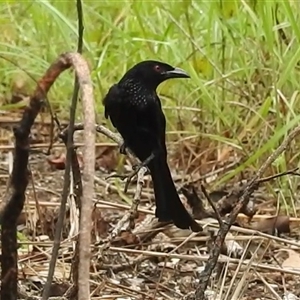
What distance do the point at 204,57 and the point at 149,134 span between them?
144cm

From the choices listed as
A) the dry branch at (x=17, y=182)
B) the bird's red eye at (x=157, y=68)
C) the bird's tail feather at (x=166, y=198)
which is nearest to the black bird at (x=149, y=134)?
the bird's tail feather at (x=166, y=198)

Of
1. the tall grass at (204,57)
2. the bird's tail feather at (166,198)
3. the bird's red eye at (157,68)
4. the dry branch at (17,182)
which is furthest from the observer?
the tall grass at (204,57)

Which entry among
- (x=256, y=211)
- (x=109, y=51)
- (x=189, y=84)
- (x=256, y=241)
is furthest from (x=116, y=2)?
(x=256, y=241)

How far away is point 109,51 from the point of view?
10.7 feet

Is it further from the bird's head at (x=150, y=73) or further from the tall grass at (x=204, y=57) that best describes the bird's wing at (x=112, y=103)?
the tall grass at (x=204, y=57)

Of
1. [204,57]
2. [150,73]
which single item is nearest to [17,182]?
[150,73]

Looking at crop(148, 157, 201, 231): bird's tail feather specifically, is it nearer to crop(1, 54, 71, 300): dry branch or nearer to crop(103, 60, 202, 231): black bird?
crop(103, 60, 202, 231): black bird

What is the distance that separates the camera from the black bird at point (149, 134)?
1726 mm

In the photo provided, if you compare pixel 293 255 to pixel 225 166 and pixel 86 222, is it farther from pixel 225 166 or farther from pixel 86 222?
pixel 86 222

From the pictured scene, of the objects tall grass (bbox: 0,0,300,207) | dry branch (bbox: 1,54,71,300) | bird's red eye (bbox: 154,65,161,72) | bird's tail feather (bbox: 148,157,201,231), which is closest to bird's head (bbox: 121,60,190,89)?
bird's red eye (bbox: 154,65,161,72)

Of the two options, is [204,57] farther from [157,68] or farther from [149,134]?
[149,134]

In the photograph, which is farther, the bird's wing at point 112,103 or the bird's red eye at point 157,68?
the bird's red eye at point 157,68

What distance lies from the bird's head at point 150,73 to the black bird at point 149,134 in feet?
0.08

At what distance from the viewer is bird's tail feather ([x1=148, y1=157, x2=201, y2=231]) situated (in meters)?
1.71
